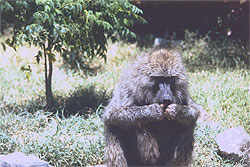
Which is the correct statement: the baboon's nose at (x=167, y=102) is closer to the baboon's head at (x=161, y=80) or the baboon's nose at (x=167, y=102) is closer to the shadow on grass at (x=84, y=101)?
the baboon's head at (x=161, y=80)

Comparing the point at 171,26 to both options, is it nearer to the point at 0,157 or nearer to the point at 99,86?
the point at 99,86

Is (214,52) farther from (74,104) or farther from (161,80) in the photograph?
(161,80)

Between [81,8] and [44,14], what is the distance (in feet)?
1.53

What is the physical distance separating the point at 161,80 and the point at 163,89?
10 cm

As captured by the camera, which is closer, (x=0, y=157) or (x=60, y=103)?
(x=0, y=157)

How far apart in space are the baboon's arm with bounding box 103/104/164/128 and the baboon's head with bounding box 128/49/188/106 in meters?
0.09

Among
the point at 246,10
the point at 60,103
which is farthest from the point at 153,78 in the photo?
the point at 246,10

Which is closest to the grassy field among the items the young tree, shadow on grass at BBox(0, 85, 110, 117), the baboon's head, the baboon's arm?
shadow on grass at BBox(0, 85, 110, 117)

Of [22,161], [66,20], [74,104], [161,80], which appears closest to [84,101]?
[74,104]

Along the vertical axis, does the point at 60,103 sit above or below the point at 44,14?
below

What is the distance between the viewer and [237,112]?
18.7ft

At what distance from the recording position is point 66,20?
543 centimetres

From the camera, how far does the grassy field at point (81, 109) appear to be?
464cm

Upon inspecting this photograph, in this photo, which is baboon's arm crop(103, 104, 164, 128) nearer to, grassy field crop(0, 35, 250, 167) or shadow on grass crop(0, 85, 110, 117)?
grassy field crop(0, 35, 250, 167)
